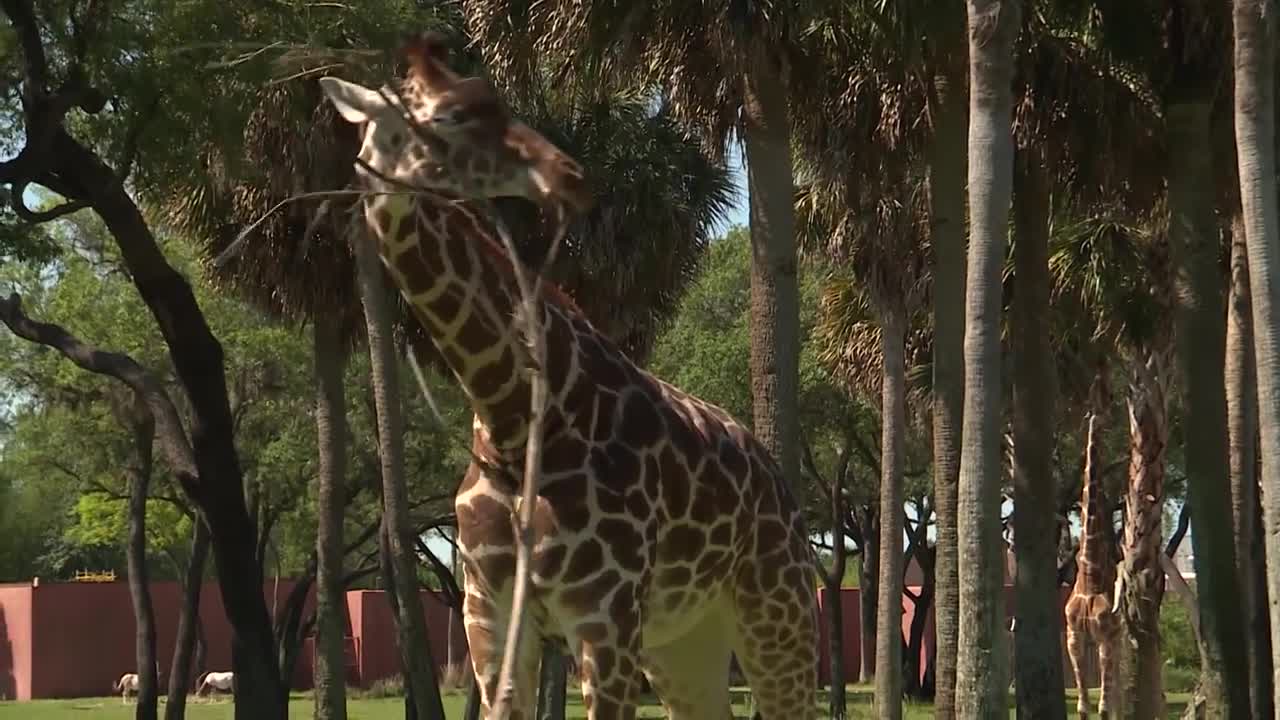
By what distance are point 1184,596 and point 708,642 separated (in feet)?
59.2

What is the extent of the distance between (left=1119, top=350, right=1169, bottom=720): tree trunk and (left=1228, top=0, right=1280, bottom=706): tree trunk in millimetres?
9126

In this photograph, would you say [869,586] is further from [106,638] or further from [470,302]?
[470,302]

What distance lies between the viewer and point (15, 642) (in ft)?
147

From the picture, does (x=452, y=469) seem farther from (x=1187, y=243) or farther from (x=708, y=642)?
(x=708, y=642)

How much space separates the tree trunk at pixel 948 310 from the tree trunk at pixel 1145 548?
5649mm

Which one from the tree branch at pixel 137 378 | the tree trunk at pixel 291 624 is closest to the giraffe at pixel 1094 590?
the tree branch at pixel 137 378

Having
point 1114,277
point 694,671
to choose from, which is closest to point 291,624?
point 1114,277

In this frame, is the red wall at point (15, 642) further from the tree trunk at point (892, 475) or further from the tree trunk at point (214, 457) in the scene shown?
the tree trunk at point (214, 457)

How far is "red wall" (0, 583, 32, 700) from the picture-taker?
44094mm

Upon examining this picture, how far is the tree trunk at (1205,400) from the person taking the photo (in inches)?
610

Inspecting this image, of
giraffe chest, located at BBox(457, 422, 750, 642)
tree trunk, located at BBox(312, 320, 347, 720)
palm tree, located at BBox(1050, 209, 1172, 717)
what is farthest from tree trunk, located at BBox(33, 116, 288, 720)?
palm tree, located at BBox(1050, 209, 1172, 717)

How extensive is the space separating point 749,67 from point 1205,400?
4914 mm

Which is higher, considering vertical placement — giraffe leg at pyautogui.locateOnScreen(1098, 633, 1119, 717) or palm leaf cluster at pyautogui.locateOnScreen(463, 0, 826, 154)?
palm leaf cluster at pyautogui.locateOnScreen(463, 0, 826, 154)

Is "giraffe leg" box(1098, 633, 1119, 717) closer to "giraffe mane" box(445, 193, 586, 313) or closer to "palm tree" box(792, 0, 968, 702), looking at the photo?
"palm tree" box(792, 0, 968, 702)
